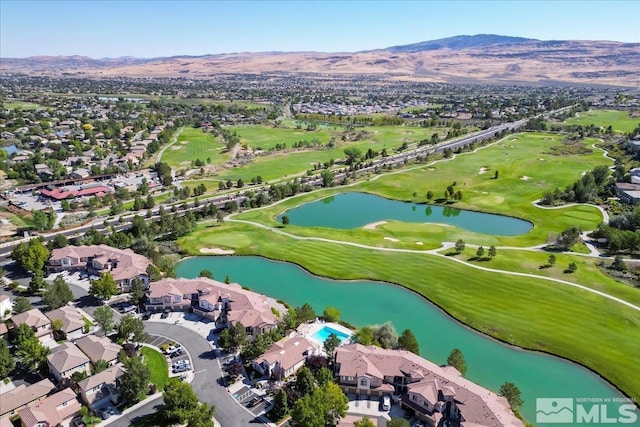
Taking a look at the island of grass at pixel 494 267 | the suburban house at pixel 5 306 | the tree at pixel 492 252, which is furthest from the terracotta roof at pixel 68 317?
the tree at pixel 492 252

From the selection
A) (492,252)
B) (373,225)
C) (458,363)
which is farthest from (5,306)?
(492,252)

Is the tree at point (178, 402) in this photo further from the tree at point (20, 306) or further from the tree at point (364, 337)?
the tree at point (20, 306)

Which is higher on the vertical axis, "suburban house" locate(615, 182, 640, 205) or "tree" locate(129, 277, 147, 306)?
"suburban house" locate(615, 182, 640, 205)

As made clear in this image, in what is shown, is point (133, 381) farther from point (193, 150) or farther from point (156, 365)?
point (193, 150)

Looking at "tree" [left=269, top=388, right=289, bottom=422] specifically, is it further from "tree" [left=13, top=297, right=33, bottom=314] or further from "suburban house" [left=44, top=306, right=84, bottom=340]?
"tree" [left=13, top=297, right=33, bottom=314]

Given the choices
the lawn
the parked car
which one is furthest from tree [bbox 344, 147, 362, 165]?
the parked car

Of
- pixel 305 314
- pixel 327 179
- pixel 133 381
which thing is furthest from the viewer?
pixel 327 179

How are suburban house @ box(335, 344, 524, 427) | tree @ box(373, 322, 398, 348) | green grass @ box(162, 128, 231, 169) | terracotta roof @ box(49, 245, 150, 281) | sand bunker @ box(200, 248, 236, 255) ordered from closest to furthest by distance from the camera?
1. suburban house @ box(335, 344, 524, 427)
2. tree @ box(373, 322, 398, 348)
3. terracotta roof @ box(49, 245, 150, 281)
4. sand bunker @ box(200, 248, 236, 255)
5. green grass @ box(162, 128, 231, 169)
